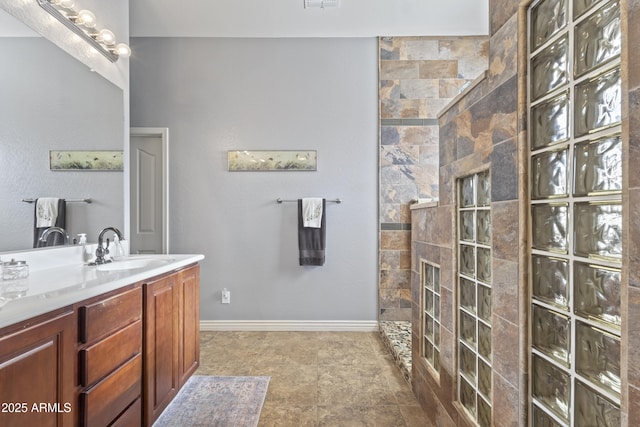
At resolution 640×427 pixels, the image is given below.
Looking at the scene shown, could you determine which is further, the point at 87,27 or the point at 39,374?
the point at 87,27

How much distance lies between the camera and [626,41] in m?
0.66

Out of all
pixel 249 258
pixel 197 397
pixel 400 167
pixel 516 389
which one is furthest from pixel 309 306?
pixel 516 389

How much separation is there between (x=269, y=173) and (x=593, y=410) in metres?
2.67

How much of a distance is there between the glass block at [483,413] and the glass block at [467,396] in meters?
0.05

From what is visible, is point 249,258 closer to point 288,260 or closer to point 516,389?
point 288,260

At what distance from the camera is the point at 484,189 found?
127cm

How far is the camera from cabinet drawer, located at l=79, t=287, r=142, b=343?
1083mm

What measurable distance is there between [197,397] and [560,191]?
7.05ft

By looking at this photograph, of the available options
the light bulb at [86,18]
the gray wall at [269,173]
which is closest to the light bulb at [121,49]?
the light bulb at [86,18]

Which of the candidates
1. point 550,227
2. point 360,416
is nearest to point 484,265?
point 550,227

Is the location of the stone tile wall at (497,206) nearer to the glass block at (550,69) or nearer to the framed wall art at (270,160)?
the glass block at (550,69)

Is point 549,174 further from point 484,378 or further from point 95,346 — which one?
point 95,346

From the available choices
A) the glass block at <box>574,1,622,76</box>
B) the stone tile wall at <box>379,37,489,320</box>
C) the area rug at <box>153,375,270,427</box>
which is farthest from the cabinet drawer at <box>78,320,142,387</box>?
the stone tile wall at <box>379,37,489,320</box>

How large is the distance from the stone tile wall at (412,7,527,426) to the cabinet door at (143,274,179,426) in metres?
1.43
